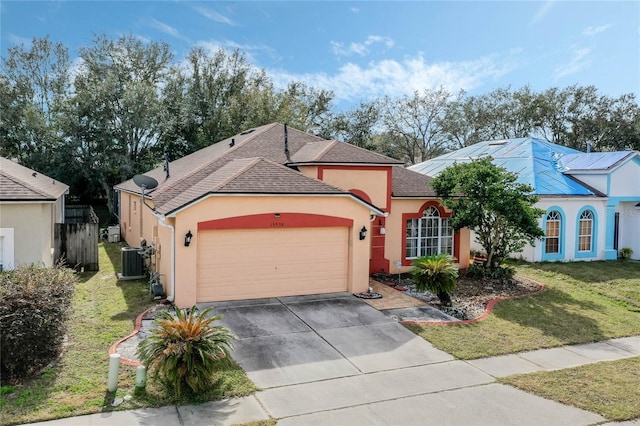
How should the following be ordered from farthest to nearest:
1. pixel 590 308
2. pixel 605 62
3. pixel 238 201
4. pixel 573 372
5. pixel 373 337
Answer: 1. pixel 605 62
2. pixel 590 308
3. pixel 238 201
4. pixel 373 337
5. pixel 573 372

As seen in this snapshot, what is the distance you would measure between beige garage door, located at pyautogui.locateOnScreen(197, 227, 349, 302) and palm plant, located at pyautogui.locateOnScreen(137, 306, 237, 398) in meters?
5.00

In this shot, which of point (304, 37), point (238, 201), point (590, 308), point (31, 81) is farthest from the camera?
point (31, 81)

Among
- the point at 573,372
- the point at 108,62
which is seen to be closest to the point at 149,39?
the point at 108,62

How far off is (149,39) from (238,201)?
1210 inches

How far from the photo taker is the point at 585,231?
2311 cm

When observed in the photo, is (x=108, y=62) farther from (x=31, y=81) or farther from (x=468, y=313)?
(x=468, y=313)

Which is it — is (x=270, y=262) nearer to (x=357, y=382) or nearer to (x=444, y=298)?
(x=444, y=298)

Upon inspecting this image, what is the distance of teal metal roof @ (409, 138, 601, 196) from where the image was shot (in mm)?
22641

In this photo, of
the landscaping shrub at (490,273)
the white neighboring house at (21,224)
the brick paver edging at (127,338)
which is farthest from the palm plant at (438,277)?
the white neighboring house at (21,224)

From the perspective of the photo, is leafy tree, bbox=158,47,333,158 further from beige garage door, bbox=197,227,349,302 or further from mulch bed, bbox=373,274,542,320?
beige garage door, bbox=197,227,349,302

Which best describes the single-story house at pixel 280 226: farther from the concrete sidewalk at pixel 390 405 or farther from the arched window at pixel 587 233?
the arched window at pixel 587 233

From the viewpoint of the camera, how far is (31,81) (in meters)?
35.5

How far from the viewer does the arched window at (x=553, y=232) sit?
72.6ft

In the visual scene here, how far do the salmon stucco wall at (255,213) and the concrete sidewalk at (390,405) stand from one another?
5.55 metres
